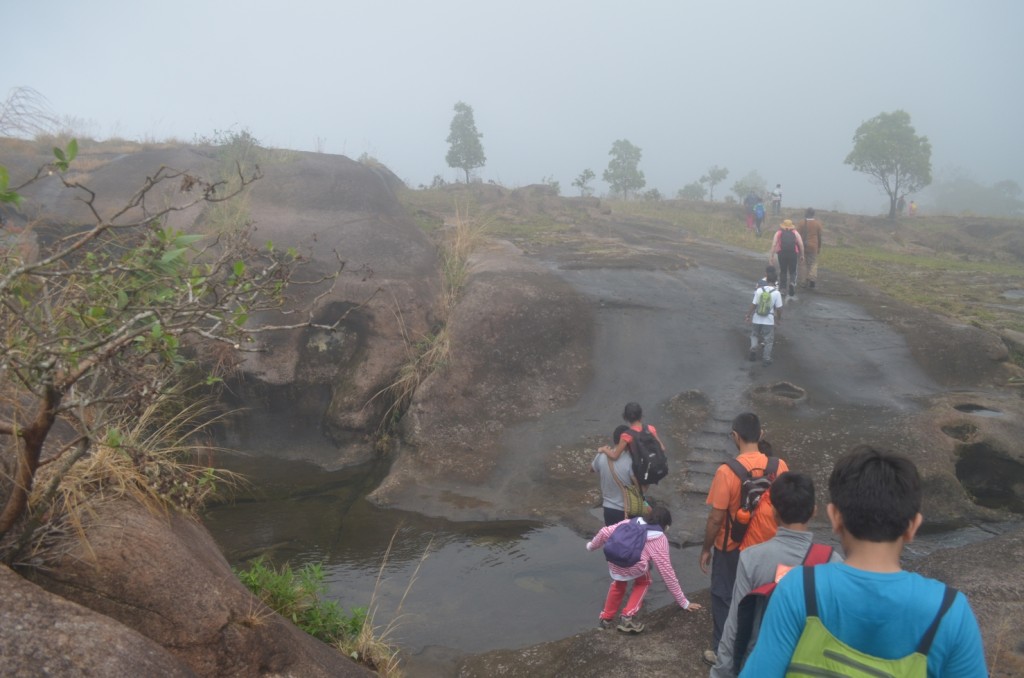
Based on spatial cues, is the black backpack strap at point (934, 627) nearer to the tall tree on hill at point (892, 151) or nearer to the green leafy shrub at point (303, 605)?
the green leafy shrub at point (303, 605)

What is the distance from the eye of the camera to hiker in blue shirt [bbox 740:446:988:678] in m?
2.14

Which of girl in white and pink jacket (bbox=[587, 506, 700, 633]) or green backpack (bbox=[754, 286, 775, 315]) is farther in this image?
green backpack (bbox=[754, 286, 775, 315])

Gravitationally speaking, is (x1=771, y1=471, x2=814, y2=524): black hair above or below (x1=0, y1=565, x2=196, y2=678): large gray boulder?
above

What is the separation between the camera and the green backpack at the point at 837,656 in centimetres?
213

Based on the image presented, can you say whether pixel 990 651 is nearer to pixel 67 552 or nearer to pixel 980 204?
pixel 67 552

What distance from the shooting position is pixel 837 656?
7.19 ft

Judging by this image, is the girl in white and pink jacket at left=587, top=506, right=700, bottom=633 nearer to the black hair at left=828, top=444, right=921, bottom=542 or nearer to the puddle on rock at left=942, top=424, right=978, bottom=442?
the black hair at left=828, top=444, right=921, bottom=542

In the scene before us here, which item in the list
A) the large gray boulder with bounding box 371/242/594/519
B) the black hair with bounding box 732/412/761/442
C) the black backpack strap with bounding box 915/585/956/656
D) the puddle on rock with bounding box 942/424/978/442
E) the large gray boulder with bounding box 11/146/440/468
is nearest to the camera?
the black backpack strap with bounding box 915/585/956/656

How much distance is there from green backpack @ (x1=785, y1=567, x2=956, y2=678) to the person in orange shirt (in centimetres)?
214

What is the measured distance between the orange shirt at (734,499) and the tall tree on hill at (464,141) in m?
30.8

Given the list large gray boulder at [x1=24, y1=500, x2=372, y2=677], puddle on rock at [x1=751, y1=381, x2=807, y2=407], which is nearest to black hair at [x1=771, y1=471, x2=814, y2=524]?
large gray boulder at [x1=24, y1=500, x2=372, y2=677]

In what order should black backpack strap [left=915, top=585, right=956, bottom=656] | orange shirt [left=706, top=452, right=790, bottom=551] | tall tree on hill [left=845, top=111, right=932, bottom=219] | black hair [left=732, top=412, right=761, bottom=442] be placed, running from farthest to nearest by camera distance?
1. tall tree on hill [left=845, top=111, right=932, bottom=219]
2. black hair [left=732, top=412, right=761, bottom=442]
3. orange shirt [left=706, top=452, right=790, bottom=551]
4. black backpack strap [left=915, top=585, right=956, bottom=656]

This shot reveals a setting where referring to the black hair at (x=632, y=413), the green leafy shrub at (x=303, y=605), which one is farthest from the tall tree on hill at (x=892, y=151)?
the green leafy shrub at (x=303, y=605)

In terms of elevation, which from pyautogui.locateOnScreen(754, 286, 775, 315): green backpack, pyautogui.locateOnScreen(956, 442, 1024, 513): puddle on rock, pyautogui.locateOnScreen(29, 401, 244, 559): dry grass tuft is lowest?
pyautogui.locateOnScreen(956, 442, 1024, 513): puddle on rock
